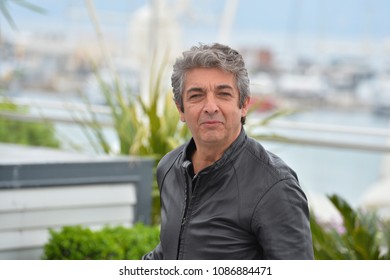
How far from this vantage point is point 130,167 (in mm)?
4453

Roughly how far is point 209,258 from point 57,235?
2.20 meters

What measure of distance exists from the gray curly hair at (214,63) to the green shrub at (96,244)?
6.81ft

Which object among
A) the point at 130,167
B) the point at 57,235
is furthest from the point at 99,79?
the point at 57,235

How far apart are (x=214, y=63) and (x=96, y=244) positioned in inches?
87.1

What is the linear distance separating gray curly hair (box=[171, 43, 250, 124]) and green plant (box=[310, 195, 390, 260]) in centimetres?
191

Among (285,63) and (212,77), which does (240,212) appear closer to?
(212,77)

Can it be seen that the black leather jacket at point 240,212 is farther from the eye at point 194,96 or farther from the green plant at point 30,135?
the green plant at point 30,135

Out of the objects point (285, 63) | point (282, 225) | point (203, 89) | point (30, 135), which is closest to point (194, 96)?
point (203, 89)

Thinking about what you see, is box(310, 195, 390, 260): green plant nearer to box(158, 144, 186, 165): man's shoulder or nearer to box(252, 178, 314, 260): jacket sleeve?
box(158, 144, 186, 165): man's shoulder

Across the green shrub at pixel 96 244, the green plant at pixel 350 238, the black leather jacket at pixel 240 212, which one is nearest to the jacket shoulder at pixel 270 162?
the black leather jacket at pixel 240 212

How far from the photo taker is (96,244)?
390 centimetres

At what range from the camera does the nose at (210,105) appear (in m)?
1.82
